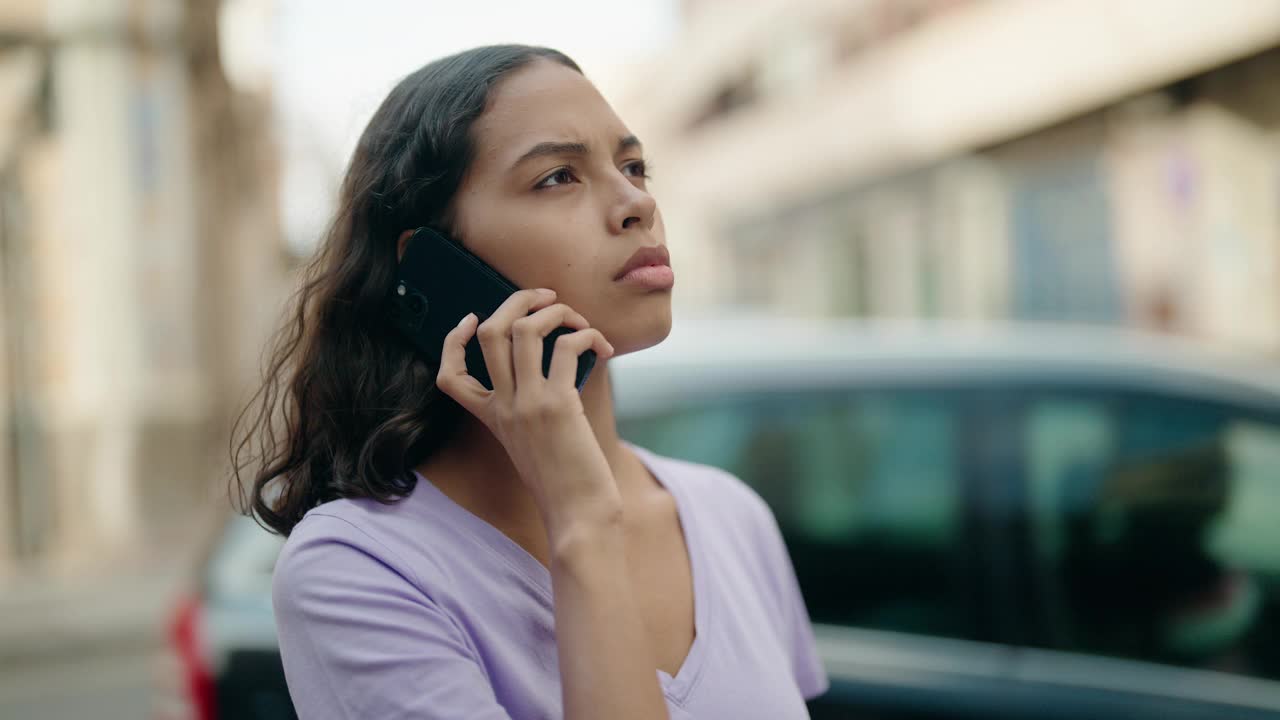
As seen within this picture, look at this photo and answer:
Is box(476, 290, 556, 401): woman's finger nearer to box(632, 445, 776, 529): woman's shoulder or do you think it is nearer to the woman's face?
the woman's face

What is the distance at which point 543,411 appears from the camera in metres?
1.19

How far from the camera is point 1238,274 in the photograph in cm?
957

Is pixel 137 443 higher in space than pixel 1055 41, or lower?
lower

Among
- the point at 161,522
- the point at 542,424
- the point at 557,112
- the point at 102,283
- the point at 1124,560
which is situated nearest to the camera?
the point at 542,424

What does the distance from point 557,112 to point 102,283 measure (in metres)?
10.3

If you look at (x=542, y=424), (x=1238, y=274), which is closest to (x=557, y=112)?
(x=542, y=424)

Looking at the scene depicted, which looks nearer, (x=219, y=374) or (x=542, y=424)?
(x=542, y=424)

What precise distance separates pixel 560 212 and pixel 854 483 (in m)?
1.66

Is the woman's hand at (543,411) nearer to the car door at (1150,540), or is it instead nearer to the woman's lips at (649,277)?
the woman's lips at (649,277)

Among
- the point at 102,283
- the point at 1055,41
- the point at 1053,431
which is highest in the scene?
the point at 1055,41

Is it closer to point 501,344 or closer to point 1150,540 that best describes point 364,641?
point 501,344

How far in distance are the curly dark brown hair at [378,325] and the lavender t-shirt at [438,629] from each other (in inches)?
3.0

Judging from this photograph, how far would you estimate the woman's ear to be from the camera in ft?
4.45

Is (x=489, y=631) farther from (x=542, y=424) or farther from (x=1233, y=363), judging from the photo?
(x=1233, y=363)
